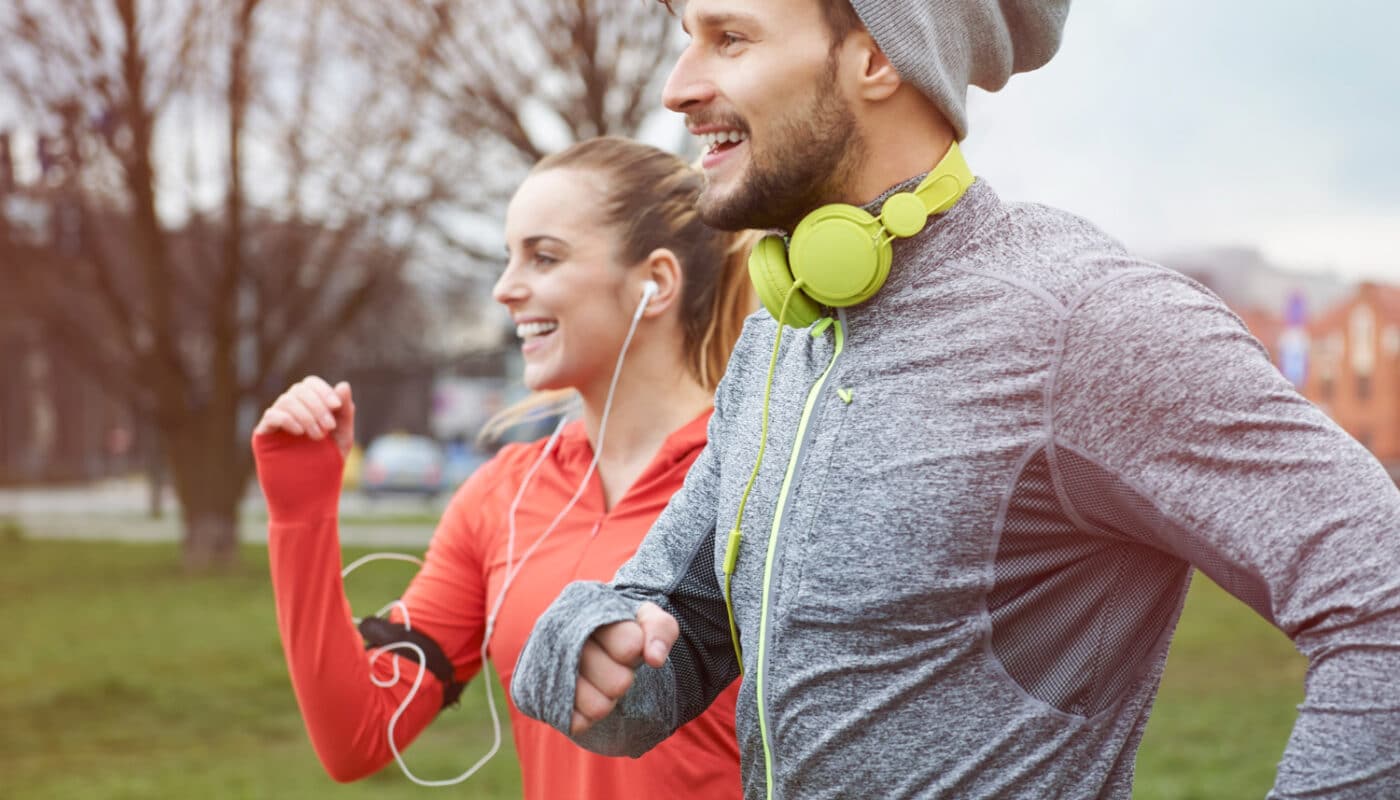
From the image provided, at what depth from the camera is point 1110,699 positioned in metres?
1.47

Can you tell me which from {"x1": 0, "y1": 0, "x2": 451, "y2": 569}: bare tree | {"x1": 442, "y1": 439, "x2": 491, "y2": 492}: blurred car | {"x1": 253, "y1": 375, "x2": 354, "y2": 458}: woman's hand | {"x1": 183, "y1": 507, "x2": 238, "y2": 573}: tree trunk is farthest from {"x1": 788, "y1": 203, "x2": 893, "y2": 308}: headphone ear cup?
{"x1": 442, "y1": 439, "x2": 491, "y2": 492}: blurred car

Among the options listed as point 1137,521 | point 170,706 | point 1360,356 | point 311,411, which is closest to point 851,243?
point 1137,521

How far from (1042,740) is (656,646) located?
0.41 m

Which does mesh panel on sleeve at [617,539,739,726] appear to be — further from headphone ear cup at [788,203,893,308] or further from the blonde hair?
the blonde hair

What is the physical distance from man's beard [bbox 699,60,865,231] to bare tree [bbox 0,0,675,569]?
24.8 feet

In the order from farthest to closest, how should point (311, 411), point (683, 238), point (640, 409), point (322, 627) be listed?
point (683, 238) < point (640, 409) < point (322, 627) < point (311, 411)

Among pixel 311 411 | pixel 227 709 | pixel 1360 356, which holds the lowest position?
pixel 227 709

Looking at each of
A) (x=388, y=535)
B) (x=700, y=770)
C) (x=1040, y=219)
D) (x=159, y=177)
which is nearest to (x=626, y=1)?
(x=159, y=177)

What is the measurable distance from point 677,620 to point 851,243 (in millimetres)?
500

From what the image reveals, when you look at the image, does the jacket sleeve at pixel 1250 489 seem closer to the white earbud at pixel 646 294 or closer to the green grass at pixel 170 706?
the white earbud at pixel 646 294

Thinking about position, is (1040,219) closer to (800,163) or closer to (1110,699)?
(800,163)

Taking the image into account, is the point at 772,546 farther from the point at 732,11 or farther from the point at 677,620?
the point at 732,11

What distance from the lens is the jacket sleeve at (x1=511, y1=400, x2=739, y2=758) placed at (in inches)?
62.8

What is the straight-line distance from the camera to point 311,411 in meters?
2.27
